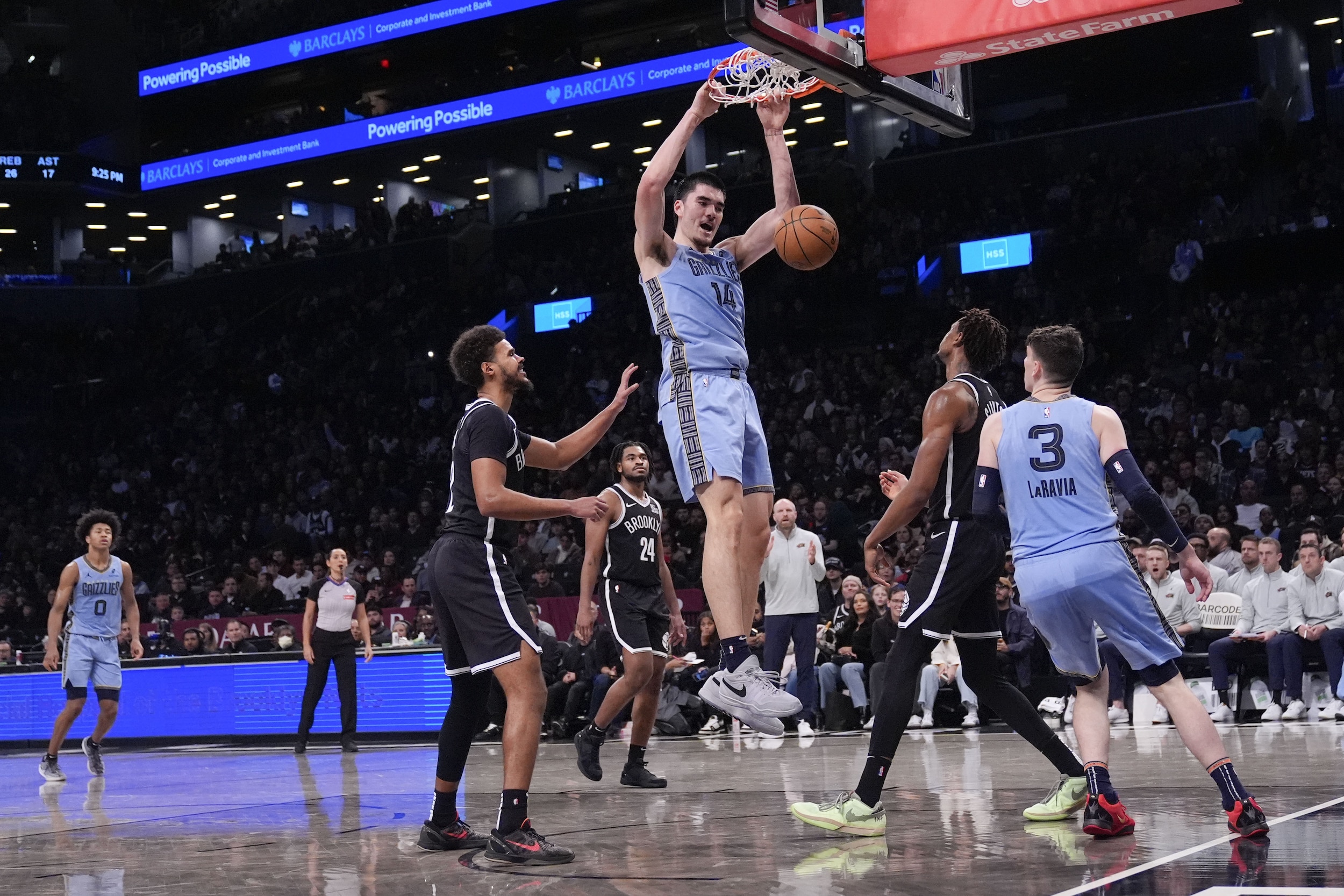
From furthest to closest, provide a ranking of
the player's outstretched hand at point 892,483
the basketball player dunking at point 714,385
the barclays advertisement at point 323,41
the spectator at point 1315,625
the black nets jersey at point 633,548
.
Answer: the barclays advertisement at point 323,41
the spectator at point 1315,625
the black nets jersey at point 633,548
the player's outstretched hand at point 892,483
the basketball player dunking at point 714,385

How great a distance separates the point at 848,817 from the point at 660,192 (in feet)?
9.43

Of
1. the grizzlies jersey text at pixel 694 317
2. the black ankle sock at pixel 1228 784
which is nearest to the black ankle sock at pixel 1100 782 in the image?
the black ankle sock at pixel 1228 784

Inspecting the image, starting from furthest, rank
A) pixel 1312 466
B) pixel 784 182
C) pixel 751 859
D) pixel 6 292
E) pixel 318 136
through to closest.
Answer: pixel 6 292, pixel 318 136, pixel 1312 466, pixel 784 182, pixel 751 859

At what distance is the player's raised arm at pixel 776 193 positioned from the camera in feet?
21.3

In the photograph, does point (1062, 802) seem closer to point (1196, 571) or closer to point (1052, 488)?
point (1196, 571)

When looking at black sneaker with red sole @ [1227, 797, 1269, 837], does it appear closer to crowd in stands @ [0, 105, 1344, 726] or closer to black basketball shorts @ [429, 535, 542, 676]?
black basketball shorts @ [429, 535, 542, 676]

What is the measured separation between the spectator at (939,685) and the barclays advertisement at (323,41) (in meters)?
20.4

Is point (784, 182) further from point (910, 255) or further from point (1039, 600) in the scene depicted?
point (910, 255)

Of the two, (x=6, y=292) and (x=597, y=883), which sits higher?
(x=6, y=292)

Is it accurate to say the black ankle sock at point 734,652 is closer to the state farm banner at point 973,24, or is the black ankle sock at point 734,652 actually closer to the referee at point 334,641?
the state farm banner at point 973,24

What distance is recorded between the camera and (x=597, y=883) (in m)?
4.53

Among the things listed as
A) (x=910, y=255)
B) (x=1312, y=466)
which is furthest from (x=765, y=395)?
(x=1312, y=466)

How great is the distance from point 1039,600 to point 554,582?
41.0ft

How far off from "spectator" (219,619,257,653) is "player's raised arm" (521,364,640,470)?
1181 cm
